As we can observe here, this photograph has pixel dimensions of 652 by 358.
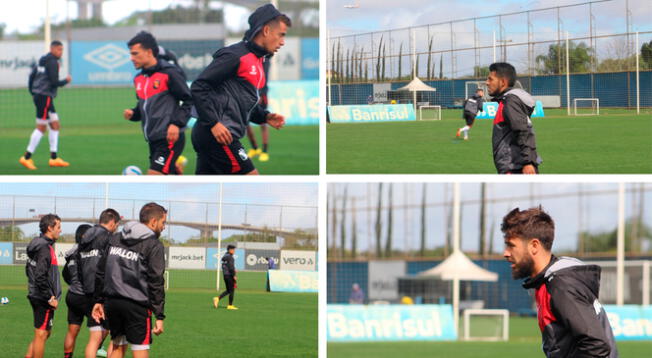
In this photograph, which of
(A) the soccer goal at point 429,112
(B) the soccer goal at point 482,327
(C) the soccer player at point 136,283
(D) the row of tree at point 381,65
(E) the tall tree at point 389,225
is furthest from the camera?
(E) the tall tree at point 389,225

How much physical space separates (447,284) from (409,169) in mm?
7199

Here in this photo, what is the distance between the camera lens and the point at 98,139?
960 centimetres

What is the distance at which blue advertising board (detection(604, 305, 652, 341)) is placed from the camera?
9.43 metres

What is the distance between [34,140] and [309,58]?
14.6 feet

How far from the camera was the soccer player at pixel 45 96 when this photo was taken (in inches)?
296

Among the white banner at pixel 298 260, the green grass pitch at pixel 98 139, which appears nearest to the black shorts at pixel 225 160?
the white banner at pixel 298 260

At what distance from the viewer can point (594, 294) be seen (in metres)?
2.98

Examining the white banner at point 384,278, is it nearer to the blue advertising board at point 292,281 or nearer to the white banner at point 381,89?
the blue advertising board at point 292,281

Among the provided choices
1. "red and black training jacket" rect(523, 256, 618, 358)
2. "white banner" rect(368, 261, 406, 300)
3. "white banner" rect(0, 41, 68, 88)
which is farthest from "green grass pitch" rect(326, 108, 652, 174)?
"white banner" rect(368, 261, 406, 300)

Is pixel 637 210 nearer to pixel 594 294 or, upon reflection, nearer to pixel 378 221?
pixel 378 221

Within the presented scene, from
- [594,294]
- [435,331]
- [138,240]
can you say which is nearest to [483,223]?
[435,331]

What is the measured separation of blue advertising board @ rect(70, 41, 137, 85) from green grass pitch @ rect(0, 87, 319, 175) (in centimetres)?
21

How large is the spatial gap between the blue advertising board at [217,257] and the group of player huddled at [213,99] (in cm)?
103

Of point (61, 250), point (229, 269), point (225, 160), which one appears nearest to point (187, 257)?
point (229, 269)
